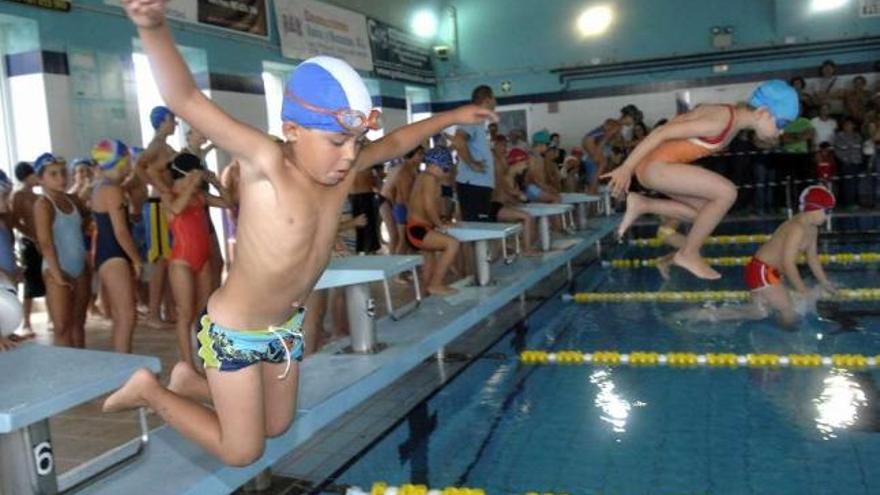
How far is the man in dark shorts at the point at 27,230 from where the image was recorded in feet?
22.5

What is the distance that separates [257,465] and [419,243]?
3554 millimetres

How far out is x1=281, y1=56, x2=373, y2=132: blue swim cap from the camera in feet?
7.73

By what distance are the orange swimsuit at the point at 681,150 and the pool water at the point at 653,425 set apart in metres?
1.46

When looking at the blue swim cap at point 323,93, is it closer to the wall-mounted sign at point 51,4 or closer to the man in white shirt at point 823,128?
the wall-mounted sign at point 51,4

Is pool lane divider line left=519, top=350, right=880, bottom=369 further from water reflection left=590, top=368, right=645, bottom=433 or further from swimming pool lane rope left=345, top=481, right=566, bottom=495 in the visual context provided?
swimming pool lane rope left=345, top=481, right=566, bottom=495

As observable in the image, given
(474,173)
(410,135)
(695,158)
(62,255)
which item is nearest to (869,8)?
(474,173)

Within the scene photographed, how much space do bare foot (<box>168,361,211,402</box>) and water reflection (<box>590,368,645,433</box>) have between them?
2.28 metres

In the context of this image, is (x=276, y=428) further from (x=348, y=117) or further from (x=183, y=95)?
(x=183, y=95)

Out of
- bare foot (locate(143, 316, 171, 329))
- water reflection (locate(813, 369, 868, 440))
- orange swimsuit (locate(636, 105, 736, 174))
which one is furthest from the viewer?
bare foot (locate(143, 316, 171, 329))

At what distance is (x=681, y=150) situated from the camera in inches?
213

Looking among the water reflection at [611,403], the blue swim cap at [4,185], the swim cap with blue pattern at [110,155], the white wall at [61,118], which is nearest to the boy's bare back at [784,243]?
the water reflection at [611,403]

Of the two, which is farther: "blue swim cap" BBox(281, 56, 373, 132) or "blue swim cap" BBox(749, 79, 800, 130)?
"blue swim cap" BBox(749, 79, 800, 130)

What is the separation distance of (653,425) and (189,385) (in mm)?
2554

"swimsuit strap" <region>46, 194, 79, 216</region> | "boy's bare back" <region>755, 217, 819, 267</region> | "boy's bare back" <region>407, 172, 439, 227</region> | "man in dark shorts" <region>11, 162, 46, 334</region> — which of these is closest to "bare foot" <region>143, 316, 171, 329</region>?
"man in dark shorts" <region>11, 162, 46, 334</region>
